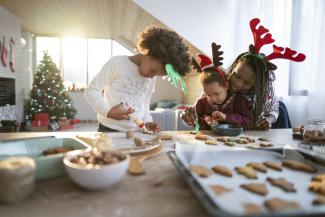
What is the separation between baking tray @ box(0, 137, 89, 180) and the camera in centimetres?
60

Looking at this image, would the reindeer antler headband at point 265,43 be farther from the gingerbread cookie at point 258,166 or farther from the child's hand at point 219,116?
the gingerbread cookie at point 258,166

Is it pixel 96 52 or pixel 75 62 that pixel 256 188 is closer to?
pixel 96 52

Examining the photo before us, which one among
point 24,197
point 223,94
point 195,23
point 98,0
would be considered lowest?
point 24,197

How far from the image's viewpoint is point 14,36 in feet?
17.6

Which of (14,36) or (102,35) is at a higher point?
(102,35)

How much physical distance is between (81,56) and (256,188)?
7.78 meters

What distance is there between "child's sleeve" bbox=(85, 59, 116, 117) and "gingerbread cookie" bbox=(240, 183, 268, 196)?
0.96 m

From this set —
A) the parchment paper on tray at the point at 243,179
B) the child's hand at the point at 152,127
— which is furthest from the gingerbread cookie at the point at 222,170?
the child's hand at the point at 152,127

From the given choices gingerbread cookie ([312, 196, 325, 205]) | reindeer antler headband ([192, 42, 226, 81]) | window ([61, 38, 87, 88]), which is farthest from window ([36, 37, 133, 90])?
gingerbread cookie ([312, 196, 325, 205])

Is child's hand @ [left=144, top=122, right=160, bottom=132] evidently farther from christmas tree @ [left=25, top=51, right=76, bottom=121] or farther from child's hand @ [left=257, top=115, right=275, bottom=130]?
christmas tree @ [left=25, top=51, right=76, bottom=121]

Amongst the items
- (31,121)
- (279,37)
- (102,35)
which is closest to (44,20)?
(102,35)

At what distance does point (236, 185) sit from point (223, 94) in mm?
948

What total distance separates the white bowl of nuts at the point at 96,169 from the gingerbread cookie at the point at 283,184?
335 millimetres

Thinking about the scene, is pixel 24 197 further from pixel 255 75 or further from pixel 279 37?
pixel 279 37
